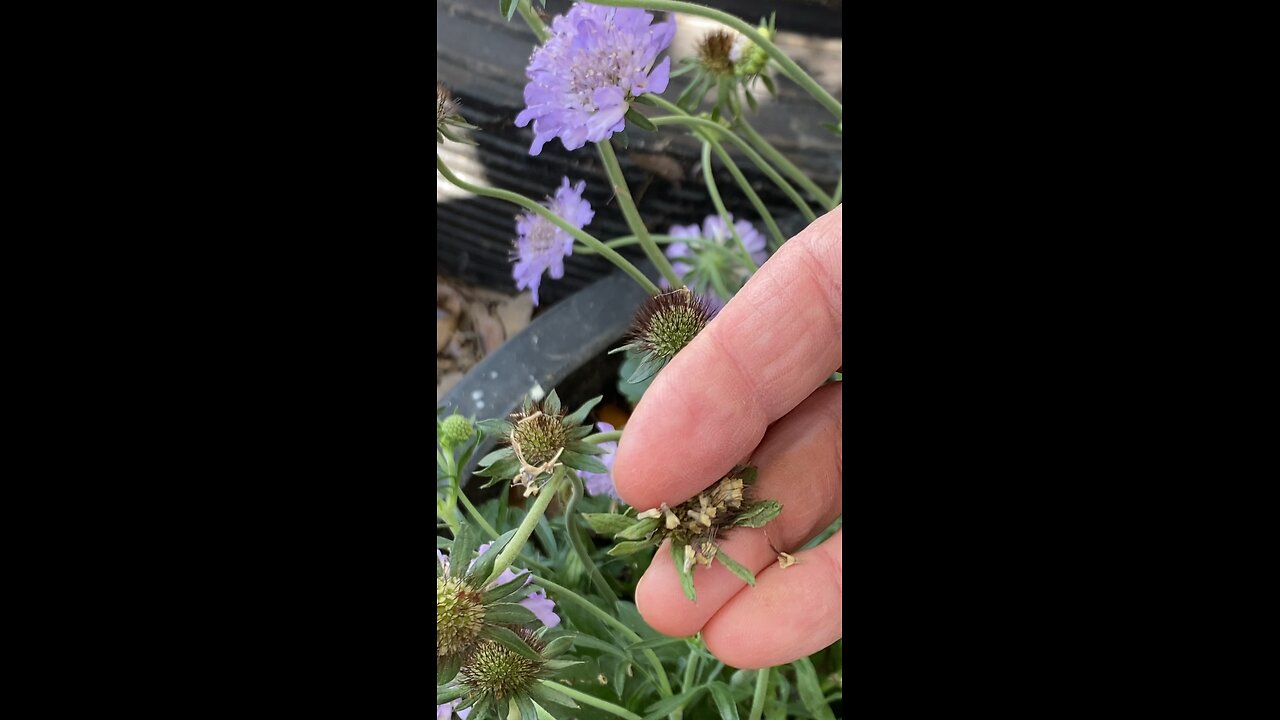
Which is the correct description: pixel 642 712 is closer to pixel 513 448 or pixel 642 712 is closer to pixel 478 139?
pixel 513 448

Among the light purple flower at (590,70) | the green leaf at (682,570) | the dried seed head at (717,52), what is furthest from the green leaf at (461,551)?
the dried seed head at (717,52)

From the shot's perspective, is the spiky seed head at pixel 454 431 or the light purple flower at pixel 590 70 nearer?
the light purple flower at pixel 590 70

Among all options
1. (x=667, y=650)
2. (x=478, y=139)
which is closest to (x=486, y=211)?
(x=478, y=139)

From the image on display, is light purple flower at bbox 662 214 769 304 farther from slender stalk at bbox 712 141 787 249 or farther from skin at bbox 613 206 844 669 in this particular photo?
skin at bbox 613 206 844 669

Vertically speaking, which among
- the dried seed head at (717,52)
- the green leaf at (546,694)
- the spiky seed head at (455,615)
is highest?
the dried seed head at (717,52)

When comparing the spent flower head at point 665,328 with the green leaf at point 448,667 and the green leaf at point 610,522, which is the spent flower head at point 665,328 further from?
the green leaf at point 448,667

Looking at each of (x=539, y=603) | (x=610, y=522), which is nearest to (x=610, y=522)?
(x=610, y=522)

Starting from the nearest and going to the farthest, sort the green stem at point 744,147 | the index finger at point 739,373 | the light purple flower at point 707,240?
the index finger at point 739,373 → the green stem at point 744,147 → the light purple flower at point 707,240

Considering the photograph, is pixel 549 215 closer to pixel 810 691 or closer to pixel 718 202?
pixel 718 202
